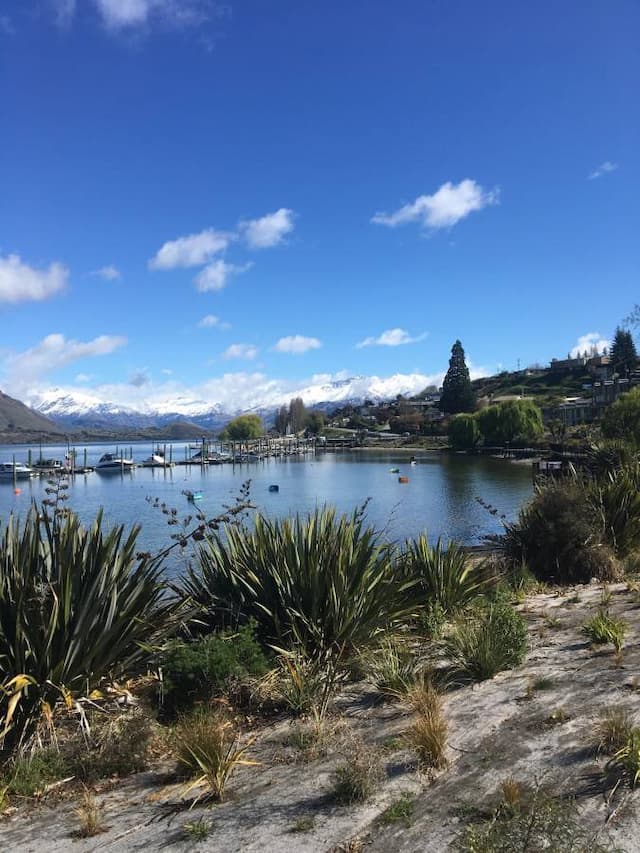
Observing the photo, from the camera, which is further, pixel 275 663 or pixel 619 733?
pixel 275 663

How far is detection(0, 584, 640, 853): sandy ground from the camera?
371 centimetres

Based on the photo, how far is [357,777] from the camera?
4133 millimetres

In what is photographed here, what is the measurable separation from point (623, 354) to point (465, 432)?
177 ft

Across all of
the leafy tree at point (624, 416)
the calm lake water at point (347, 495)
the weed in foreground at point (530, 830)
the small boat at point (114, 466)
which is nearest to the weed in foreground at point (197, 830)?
the weed in foreground at point (530, 830)

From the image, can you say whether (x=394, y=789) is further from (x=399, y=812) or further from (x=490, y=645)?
(x=490, y=645)

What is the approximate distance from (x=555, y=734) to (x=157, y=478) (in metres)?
98.9

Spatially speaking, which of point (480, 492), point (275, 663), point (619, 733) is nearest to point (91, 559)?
point (275, 663)

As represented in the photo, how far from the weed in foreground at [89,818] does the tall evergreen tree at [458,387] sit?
165 meters

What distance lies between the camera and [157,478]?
9975 centimetres

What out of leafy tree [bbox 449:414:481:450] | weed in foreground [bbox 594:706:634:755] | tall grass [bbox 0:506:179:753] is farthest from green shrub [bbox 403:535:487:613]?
leafy tree [bbox 449:414:481:450]

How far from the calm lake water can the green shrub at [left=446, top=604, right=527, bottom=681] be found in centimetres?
1068

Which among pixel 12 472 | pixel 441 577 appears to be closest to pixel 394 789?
pixel 441 577

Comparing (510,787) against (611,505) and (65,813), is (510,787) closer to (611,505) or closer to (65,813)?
(65,813)

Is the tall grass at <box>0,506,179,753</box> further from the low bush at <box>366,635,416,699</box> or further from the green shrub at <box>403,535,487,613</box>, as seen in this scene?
the green shrub at <box>403,535,487,613</box>
